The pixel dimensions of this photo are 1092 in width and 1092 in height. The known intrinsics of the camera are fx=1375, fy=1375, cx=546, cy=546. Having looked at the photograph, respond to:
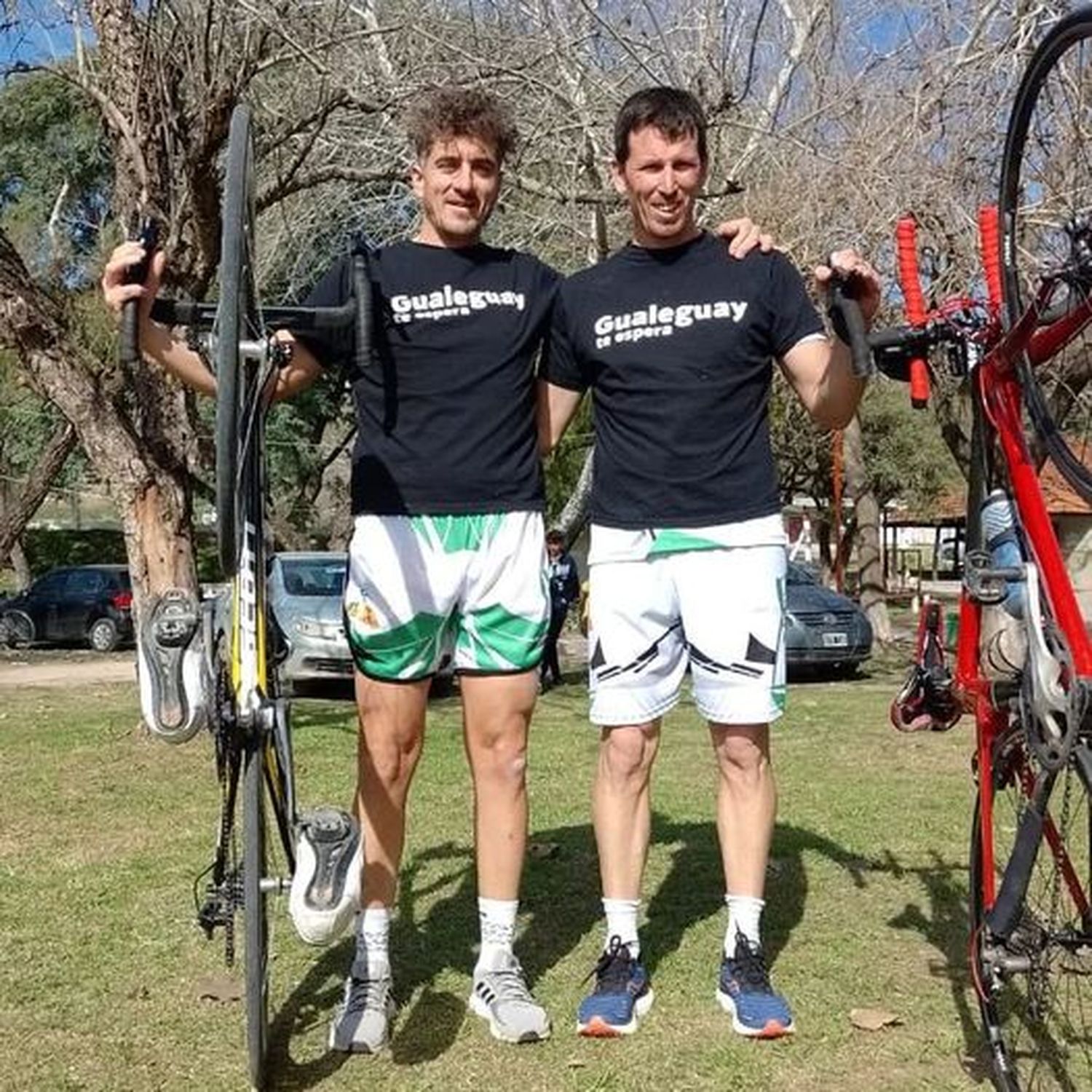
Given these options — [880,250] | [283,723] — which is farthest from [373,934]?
[880,250]

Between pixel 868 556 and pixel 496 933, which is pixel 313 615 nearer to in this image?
pixel 868 556

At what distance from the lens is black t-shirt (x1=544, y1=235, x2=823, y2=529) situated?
3.43 metres

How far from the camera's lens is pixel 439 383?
133 inches

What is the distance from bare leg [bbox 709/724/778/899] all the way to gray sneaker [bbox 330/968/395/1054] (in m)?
0.93

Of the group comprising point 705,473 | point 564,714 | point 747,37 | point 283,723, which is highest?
point 747,37

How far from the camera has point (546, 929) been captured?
4250 millimetres

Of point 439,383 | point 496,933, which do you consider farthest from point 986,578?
point 496,933

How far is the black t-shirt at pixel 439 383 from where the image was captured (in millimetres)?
3369

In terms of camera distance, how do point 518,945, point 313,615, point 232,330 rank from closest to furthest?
point 232,330 → point 518,945 → point 313,615

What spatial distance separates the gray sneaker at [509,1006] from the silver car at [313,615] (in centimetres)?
932

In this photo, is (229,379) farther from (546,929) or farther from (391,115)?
(391,115)

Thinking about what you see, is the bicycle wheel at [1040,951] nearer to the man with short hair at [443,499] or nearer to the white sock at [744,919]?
the white sock at [744,919]

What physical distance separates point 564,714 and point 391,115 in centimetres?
493

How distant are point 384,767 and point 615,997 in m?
0.82
